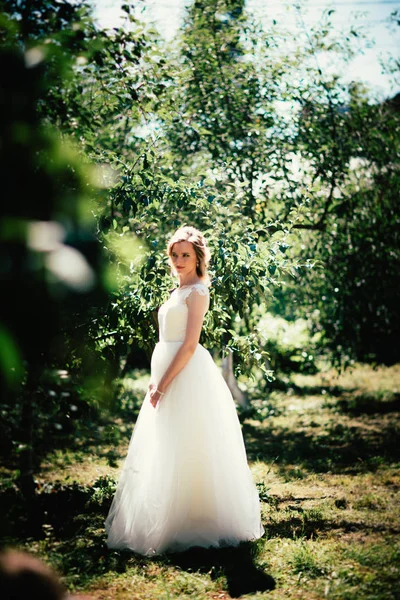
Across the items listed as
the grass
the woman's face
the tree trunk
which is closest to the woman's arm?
the woman's face

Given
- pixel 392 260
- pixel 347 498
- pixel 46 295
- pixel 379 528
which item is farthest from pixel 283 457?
pixel 46 295

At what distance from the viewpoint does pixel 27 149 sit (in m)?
1.54

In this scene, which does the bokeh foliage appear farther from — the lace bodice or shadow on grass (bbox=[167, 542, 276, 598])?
shadow on grass (bbox=[167, 542, 276, 598])

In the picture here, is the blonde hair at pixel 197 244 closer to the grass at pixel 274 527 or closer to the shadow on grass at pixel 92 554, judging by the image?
the grass at pixel 274 527

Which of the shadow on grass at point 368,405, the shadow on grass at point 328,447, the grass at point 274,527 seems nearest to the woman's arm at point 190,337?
the grass at point 274,527

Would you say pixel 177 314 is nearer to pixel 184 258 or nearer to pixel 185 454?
pixel 184 258

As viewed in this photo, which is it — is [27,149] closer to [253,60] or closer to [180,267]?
[180,267]

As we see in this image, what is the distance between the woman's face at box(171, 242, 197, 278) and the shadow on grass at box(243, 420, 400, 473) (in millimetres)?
3170

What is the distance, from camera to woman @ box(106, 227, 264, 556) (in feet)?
11.6

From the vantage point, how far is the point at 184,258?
3.78 meters

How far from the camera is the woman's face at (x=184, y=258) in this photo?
3764mm

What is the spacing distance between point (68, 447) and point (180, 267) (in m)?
4.10

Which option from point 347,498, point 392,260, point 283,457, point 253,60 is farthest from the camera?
point 392,260

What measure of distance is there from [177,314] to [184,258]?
450 millimetres
